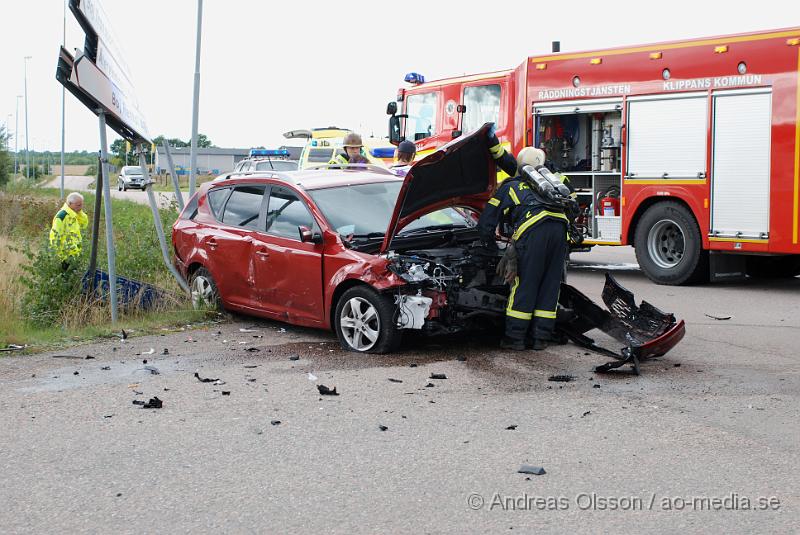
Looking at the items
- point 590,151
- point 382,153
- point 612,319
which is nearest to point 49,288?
point 612,319

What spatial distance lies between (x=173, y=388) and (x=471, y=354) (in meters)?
2.46

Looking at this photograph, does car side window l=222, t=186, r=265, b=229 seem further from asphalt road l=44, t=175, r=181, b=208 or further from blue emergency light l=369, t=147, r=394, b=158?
blue emergency light l=369, t=147, r=394, b=158

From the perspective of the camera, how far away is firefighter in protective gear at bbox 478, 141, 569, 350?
799 centimetres

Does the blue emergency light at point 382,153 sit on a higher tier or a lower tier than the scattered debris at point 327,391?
higher

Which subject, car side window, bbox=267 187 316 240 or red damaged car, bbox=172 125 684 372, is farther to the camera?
car side window, bbox=267 187 316 240

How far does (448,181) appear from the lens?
834 centimetres

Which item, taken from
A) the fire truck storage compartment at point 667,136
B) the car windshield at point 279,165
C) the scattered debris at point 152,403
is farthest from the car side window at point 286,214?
the car windshield at point 279,165

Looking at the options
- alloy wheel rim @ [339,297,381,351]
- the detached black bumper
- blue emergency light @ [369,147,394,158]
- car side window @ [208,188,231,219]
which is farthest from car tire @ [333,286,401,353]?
blue emergency light @ [369,147,394,158]

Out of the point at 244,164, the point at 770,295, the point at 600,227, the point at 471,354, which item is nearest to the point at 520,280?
the point at 471,354

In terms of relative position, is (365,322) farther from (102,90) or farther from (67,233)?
(67,233)

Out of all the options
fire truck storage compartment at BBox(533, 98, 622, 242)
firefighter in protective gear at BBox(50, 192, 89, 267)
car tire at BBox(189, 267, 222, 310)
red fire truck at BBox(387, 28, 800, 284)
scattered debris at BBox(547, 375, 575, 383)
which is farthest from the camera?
fire truck storage compartment at BBox(533, 98, 622, 242)

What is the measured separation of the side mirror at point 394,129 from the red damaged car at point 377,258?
684 cm

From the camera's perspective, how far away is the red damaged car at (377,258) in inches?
310

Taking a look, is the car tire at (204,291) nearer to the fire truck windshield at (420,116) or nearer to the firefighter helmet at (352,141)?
the firefighter helmet at (352,141)
